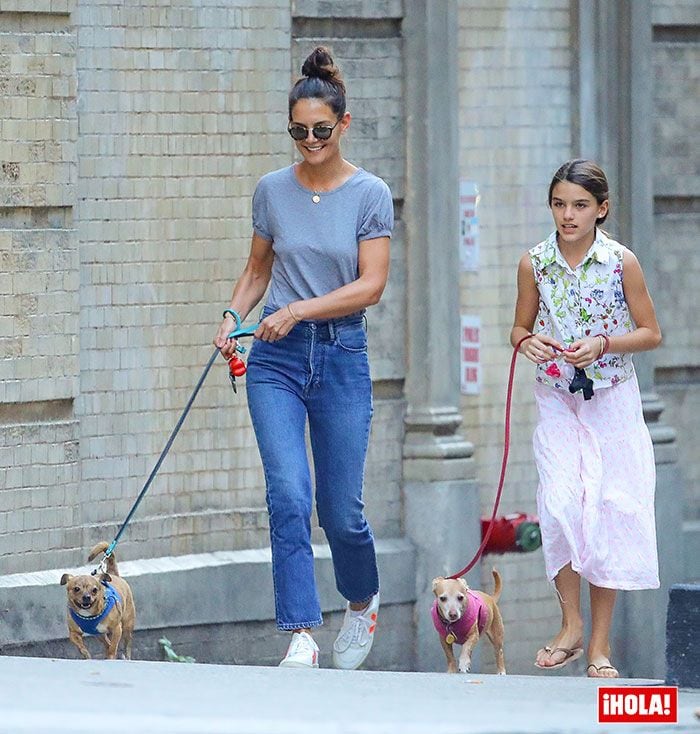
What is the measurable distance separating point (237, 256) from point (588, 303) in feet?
8.10

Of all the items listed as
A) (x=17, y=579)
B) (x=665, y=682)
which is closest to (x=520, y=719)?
(x=665, y=682)

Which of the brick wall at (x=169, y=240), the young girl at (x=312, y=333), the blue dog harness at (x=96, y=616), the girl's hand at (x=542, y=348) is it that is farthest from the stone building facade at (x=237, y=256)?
the girl's hand at (x=542, y=348)

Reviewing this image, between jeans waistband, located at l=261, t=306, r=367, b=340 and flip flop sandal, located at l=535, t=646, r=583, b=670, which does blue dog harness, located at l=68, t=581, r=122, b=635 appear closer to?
jeans waistband, located at l=261, t=306, r=367, b=340

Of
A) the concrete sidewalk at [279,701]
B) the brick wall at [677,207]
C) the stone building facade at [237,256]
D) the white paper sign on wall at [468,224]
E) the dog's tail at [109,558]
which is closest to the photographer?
the concrete sidewalk at [279,701]

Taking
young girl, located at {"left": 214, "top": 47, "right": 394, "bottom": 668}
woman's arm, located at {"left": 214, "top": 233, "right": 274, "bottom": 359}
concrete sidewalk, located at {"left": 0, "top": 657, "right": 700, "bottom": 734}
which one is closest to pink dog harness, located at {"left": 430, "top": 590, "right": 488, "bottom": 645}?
concrete sidewalk, located at {"left": 0, "top": 657, "right": 700, "bottom": 734}

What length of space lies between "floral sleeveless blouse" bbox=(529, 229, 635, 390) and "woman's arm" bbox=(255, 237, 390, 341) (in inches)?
25.1

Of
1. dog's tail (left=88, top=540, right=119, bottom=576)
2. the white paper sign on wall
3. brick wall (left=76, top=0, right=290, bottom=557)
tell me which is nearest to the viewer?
dog's tail (left=88, top=540, right=119, bottom=576)

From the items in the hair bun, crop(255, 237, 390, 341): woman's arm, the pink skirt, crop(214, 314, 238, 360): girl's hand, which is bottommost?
the pink skirt

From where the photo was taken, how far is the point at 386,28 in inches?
397

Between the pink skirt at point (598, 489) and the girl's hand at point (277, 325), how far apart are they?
3.56ft

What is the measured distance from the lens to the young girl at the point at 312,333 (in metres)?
7.37

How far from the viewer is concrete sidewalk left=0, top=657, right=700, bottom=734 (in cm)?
606

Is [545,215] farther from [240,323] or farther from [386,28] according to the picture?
[240,323]

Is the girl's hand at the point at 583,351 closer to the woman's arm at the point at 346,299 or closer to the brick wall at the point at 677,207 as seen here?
the woman's arm at the point at 346,299
